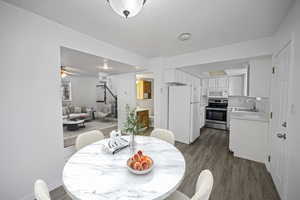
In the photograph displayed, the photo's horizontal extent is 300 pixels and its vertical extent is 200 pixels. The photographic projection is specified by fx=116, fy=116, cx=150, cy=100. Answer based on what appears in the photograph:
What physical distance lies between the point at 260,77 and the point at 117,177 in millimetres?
3233

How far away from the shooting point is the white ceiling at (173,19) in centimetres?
142

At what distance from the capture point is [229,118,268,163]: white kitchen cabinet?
95.3 inches

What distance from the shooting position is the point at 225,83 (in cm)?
467

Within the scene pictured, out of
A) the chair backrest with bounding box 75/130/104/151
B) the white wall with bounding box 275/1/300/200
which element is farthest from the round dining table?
the white wall with bounding box 275/1/300/200

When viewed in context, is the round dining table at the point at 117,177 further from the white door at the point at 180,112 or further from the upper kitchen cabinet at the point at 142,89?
the upper kitchen cabinet at the point at 142,89

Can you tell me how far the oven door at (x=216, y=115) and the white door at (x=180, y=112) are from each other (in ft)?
6.88

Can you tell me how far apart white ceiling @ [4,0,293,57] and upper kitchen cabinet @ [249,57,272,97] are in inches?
22.9

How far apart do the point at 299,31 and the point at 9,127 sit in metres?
3.51

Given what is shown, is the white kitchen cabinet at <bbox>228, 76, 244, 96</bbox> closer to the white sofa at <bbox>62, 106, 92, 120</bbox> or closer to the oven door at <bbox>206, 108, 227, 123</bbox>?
the oven door at <bbox>206, 108, 227, 123</bbox>

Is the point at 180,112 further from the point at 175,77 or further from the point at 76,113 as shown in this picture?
the point at 76,113

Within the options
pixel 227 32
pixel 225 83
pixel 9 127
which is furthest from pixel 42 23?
pixel 225 83

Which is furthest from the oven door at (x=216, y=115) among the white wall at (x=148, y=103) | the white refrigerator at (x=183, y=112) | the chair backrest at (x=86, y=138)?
the chair backrest at (x=86, y=138)

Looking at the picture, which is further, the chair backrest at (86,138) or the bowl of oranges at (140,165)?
the chair backrest at (86,138)

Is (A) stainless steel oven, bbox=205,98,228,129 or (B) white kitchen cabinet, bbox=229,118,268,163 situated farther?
(A) stainless steel oven, bbox=205,98,228,129
